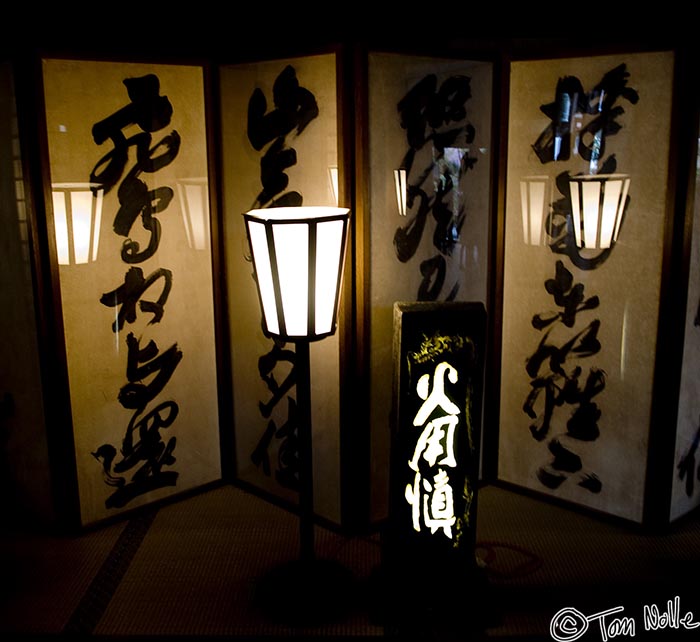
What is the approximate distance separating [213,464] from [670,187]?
2509 mm

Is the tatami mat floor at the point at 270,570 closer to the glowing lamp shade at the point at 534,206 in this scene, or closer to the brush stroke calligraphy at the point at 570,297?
the brush stroke calligraphy at the point at 570,297

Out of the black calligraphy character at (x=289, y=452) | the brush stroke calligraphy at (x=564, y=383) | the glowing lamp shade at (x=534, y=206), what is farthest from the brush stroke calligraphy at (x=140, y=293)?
the brush stroke calligraphy at (x=564, y=383)

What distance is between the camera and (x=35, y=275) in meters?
2.99

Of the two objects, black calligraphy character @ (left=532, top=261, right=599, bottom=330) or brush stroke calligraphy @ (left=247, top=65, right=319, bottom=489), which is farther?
black calligraphy character @ (left=532, top=261, right=599, bottom=330)

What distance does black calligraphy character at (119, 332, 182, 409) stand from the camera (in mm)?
3299

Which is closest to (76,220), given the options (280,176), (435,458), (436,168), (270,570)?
(280,176)

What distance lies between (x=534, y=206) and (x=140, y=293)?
1862mm

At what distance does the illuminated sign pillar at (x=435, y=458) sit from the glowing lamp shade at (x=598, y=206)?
80 cm

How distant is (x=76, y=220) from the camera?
304 cm

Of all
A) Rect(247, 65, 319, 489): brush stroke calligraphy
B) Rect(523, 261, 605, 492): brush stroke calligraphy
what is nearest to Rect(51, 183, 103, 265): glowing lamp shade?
Rect(247, 65, 319, 489): brush stroke calligraphy

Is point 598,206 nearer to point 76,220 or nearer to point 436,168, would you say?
point 436,168

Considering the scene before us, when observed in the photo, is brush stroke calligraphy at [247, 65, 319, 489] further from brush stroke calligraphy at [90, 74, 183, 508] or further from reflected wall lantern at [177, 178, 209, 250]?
brush stroke calligraphy at [90, 74, 183, 508]

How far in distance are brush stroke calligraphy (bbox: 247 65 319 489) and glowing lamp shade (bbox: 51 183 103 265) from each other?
71cm

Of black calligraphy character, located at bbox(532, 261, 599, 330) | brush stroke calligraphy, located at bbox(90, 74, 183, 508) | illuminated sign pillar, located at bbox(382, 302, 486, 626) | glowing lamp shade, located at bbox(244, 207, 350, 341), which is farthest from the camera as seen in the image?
black calligraphy character, located at bbox(532, 261, 599, 330)
